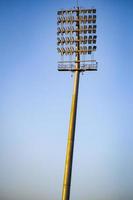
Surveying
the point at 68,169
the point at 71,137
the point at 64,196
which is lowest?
the point at 64,196

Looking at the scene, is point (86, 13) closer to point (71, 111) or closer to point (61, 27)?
point (61, 27)

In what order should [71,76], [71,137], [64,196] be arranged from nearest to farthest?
[64,196] < [71,137] < [71,76]

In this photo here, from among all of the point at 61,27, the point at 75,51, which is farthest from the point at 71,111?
the point at 61,27

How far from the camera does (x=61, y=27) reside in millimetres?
31672

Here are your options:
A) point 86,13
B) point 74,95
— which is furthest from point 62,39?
point 74,95

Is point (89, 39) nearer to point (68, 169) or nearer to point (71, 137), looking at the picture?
point (71, 137)

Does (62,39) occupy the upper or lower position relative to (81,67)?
upper

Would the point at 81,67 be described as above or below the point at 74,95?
above

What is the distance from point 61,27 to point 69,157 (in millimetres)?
11269

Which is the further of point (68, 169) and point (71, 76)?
point (71, 76)

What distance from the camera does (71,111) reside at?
95.4 ft

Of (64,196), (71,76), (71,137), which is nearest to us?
(64,196)

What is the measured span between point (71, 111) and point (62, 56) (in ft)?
16.9

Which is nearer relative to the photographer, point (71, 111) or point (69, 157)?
point (69, 157)
